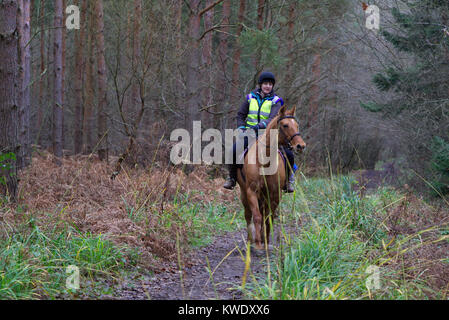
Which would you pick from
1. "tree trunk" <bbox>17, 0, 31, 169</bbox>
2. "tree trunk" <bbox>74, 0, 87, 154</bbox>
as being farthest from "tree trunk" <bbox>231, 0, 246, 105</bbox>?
"tree trunk" <bbox>17, 0, 31, 169</bbox>

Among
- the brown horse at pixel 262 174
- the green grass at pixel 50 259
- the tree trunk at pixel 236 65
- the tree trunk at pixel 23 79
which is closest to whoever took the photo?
the green grass at pixel 50 259

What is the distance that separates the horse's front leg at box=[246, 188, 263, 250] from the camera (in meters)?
7.16

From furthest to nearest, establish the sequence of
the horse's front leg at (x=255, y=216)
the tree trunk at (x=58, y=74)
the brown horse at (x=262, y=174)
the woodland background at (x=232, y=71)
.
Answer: the tree trunk at (x=58, y=74)
the woodland background at (x=232, y=71)
the horse's front leg at (x=255, y=216)
the brown horse at (x=262, y=174)

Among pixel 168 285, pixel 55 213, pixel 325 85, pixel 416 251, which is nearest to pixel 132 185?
pixel 55 213

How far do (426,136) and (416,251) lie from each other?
9505 mm

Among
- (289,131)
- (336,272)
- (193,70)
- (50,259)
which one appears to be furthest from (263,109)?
(193,70)

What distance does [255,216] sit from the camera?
7.15m

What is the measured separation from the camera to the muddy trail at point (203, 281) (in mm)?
5164

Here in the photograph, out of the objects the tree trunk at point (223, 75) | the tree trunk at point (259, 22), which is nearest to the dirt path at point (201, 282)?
the tree trunk at point (259, 22)

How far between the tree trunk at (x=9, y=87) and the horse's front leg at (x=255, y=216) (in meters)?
3.86

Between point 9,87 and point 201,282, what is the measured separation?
15.3ft

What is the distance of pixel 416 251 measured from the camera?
231 inches

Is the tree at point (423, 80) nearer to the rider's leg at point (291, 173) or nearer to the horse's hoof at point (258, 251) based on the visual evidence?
the rider's leg at point (291, 173)

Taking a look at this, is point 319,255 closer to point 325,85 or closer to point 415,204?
point 415,204
